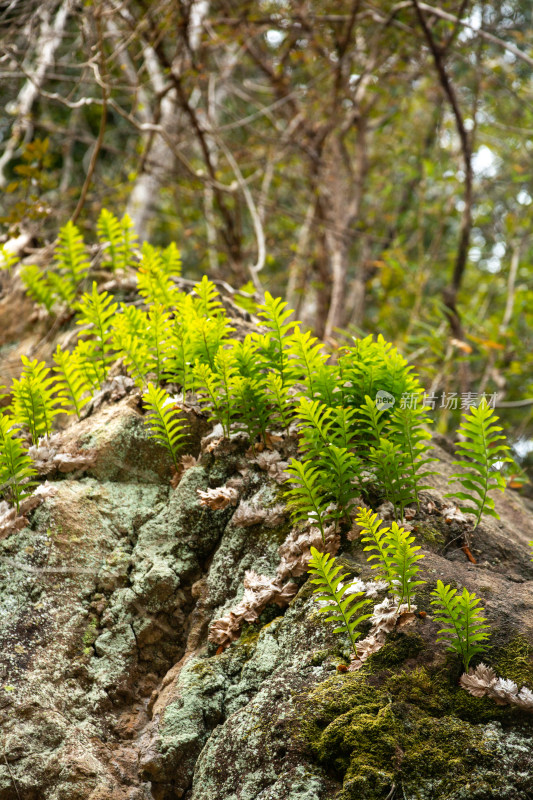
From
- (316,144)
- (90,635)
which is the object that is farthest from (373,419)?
(316,144)

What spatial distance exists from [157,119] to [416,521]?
632cm

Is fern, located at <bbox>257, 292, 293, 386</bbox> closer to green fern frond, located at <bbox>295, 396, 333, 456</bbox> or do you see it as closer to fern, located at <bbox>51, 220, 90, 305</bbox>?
green fern frond, located at <bbox>295, 396, 333, 456</bbox>

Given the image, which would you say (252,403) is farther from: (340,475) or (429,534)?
(429,534)

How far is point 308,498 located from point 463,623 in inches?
31.9

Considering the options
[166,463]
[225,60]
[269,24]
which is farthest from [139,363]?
[225,60]

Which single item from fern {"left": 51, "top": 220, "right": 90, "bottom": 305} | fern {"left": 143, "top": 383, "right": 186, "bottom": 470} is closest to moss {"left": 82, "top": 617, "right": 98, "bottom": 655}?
fern {"left": 143, "top": 383, "right": 186, "bottom": 470}

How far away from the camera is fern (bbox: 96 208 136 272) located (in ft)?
15.1

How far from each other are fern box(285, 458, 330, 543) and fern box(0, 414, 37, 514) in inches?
50.1

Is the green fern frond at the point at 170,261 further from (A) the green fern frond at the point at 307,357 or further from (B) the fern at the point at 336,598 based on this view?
(B) the fern at the point at 336,598

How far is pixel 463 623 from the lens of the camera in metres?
2.12

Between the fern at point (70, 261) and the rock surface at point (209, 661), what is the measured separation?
1.69 m

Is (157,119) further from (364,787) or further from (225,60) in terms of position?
(364,787)

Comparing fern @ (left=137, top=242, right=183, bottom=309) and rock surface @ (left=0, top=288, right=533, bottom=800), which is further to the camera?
fern @ (left=137, top=242, right=183, bottom=309)

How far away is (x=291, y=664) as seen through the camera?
2381 millimetres
